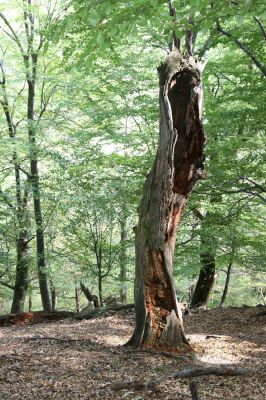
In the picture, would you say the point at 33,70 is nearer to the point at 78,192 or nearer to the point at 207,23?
the point at 78,192

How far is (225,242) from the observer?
1094 cm

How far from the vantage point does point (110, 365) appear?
16.4 feet

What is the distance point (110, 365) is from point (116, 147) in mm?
8178

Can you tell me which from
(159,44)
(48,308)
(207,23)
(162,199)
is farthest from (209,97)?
(48,308)

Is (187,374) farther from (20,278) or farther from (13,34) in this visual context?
(13,34)

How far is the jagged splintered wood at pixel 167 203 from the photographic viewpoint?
5.95 meters

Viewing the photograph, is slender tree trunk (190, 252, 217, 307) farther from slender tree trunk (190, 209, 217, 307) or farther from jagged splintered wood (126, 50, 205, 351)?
jagged splintered wood (126, 50, 205, 351)

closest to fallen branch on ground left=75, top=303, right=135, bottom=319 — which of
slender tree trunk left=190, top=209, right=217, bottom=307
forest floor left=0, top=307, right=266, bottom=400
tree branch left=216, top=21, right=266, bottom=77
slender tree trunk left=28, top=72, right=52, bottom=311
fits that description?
forest floor left=0, top=307, right=266, bottom=400

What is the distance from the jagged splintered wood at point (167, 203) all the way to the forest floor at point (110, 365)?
1.65 ft

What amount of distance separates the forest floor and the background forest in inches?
126

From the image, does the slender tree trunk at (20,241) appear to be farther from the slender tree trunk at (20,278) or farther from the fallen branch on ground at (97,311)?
the fallen branch on ground at (97,311)

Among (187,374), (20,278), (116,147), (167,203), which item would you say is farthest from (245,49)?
(20,278)

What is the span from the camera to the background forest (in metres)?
8.43

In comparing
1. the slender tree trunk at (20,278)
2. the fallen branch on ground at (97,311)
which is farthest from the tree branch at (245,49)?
the slender tree trunk at (20,278)
